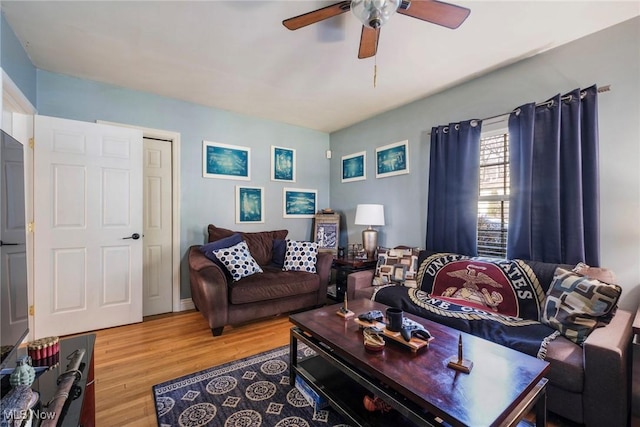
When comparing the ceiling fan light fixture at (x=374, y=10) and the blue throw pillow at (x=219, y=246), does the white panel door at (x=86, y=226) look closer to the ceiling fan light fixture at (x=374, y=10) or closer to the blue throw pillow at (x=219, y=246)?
the blue throw pillow at (x=219, y=246)

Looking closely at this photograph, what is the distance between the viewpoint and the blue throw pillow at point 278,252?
3.49m

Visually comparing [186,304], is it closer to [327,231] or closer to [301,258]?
[301,258]

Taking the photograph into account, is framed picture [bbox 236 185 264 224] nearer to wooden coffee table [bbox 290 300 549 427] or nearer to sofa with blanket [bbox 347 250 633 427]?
sofa with blanket [bbox 347 250 633 427]

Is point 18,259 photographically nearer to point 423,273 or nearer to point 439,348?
point 439,348

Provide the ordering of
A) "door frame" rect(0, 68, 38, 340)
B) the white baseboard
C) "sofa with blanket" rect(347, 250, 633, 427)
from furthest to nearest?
the white baseboard → "door frame" rect(0, 68, 38, 340) → "sofa with blanket" rect(347, 250, 633, 427)

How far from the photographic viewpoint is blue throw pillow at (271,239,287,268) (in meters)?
3.49

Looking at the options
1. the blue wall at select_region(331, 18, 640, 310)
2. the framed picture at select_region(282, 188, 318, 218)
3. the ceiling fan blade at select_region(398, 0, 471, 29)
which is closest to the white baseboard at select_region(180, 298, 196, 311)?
the framed picture at select_region(282, 188, 318, 218)

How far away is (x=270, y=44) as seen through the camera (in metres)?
2.20

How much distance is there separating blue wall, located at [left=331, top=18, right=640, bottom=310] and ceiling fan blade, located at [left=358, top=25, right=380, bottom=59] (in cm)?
→ 146

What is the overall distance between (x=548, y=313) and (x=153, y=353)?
2964 millimetres

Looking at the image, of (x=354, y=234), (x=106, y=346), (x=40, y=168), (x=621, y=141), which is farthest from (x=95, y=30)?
(x=621, y=141)

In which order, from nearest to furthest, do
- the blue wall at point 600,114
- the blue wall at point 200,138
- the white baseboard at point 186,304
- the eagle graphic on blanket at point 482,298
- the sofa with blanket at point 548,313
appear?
1. the sofa with blanket at point 548,313
2. the eagle graphic on blanket at point 482,298
3. the blue wall at point 600,114
4. the blue wall at point 200,138
5. the white baseboard at point 186,304

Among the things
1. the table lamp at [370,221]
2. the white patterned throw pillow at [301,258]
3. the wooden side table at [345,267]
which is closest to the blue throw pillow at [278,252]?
the white patterned throw pillow at [301,258]

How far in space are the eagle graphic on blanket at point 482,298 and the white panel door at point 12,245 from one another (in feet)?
7.46
